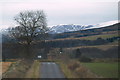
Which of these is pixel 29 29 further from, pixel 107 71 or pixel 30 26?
pixel 107 71

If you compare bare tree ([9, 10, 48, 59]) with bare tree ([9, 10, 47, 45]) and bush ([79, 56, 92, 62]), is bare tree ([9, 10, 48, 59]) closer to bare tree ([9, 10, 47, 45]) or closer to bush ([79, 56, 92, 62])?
bare tree ([9, 10, 47, 45])

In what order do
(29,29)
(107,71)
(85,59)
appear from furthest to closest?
(29,29)
(85,59)
(107,71)

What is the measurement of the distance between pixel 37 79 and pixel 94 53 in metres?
34.5

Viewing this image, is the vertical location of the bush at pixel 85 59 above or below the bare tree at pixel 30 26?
below

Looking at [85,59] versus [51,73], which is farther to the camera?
[85,59]

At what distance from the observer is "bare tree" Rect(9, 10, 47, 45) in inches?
2603

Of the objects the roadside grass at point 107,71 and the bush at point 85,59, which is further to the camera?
the bush at point 85,59

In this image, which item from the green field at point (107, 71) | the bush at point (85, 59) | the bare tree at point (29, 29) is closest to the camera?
the green field at point (107, 71)

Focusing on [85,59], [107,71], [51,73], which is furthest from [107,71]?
[85,59]

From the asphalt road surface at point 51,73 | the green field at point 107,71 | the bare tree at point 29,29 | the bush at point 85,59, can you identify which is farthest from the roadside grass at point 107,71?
the bare tree at point 29,29

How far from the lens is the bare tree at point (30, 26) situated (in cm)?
6612

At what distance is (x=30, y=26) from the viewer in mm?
67188

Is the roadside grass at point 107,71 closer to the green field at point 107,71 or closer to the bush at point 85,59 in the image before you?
the green field at point 107,71

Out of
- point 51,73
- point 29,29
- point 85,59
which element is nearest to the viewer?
point 51,73
